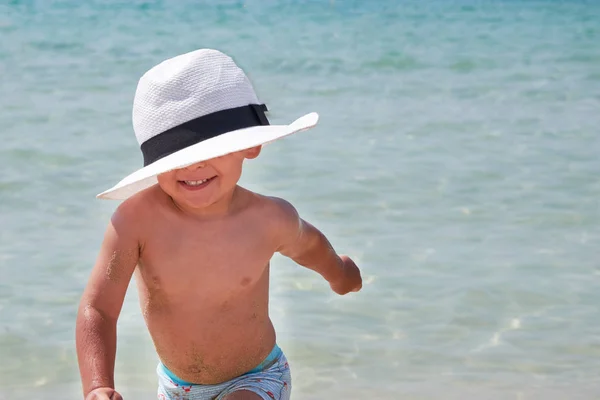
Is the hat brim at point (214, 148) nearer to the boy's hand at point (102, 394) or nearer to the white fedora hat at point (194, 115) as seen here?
the white fedora hat at point (194, 115)

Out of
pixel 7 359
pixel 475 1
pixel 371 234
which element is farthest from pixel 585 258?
pixel 475 1

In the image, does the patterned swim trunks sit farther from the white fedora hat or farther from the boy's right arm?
the white fedora hat

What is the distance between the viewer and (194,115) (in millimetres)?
2328

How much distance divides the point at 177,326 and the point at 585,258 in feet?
9.01

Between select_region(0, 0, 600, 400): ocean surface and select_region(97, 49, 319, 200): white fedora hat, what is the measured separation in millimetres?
1541

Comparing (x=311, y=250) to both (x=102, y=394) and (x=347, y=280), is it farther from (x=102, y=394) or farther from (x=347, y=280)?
(x=102, y=394)

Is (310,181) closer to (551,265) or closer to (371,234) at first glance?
(371,234)

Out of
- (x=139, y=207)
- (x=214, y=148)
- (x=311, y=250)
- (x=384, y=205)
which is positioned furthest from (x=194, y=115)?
(x=384, y=205)

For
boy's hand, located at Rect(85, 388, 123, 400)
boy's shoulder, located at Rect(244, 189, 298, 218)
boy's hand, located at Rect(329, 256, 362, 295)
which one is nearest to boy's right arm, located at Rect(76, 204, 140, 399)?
boy's hand, located at Rect(85, 388, 123, 400)

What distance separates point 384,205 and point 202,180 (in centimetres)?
309

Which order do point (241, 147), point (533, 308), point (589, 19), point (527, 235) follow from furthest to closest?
point (589, 19) < point (527, 235) < point (533, 308) < point (241, 147)

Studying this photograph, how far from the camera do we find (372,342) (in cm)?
404

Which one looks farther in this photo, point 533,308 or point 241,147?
point 533,308

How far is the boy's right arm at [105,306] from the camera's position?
2.18 metres
